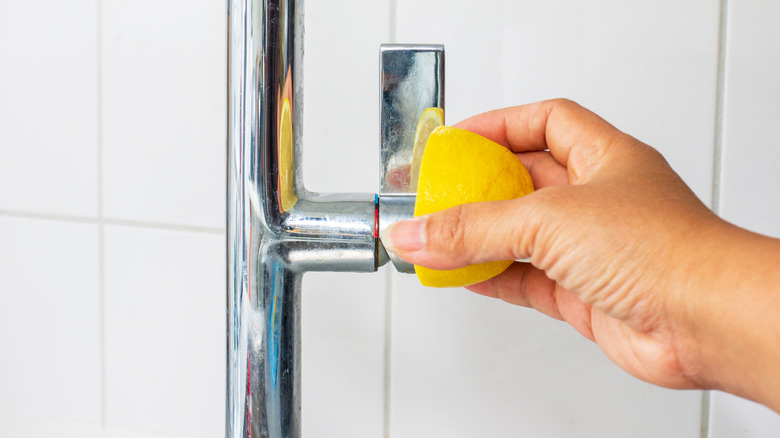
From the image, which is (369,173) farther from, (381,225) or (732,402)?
(732,402)

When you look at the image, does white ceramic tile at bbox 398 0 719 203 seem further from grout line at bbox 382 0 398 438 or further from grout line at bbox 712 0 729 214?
grout line at bbox 382 0 398 438

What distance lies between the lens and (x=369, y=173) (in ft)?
1.59

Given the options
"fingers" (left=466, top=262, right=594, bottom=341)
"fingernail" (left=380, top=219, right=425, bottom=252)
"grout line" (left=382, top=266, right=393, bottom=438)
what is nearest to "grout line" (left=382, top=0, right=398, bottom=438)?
"grout line" (left=382, top=266, right=393, bottom=438)

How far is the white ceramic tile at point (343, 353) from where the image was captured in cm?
50

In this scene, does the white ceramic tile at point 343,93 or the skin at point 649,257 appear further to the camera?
the white ceramic tile at point 343,93

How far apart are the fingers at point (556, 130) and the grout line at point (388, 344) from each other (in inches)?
6.1

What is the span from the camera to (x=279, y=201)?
0.31 metres
